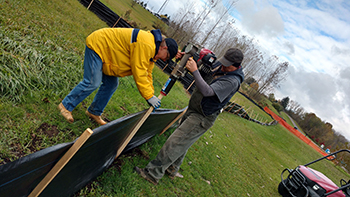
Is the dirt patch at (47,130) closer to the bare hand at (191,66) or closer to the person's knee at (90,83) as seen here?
the person's knee at (90,83)

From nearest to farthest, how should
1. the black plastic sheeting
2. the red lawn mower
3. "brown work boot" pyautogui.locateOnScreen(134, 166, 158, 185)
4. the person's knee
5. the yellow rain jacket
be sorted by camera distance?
1. the black plastic sheeting
2. the yellow rain jacket
3. the person's knee
4. "brown work boot" pyautogui.locateOnScreen(134, 166, 158, 185)
5. the red lawn mower

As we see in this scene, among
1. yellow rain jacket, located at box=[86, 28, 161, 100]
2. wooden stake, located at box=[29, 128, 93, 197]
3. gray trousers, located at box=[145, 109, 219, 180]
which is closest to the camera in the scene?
wooden stake, located at box=[29, 128, 93, 197]

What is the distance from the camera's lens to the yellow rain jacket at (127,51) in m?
2.35

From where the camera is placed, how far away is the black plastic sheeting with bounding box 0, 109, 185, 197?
4.30 ft

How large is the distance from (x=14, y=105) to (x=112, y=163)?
5.44 ft

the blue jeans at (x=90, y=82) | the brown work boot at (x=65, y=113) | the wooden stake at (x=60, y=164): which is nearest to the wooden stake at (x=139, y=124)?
the blue jeans at (x=90, y=82)

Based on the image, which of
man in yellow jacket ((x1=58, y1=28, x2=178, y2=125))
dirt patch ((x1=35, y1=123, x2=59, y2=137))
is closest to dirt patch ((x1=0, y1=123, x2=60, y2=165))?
dirt patch ((x1=35, y1=123, x2=59, y2=137))

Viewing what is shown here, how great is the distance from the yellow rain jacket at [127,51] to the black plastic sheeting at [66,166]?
0.53 metres

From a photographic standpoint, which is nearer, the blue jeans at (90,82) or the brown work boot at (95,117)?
the blue jeans at (90,82)

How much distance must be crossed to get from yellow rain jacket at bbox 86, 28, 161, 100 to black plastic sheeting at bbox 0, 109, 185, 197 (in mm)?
531

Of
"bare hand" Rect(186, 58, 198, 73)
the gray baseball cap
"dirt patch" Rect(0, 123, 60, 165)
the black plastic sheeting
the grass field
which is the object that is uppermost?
the gray baseball cap

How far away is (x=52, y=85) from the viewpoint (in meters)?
3.67

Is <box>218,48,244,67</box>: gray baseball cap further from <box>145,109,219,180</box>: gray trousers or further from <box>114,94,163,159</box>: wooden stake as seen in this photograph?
<box>114,94,163,159</box>: wooden stake

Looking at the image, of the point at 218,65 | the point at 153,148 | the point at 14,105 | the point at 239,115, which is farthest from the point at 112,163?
the point at 239,115
